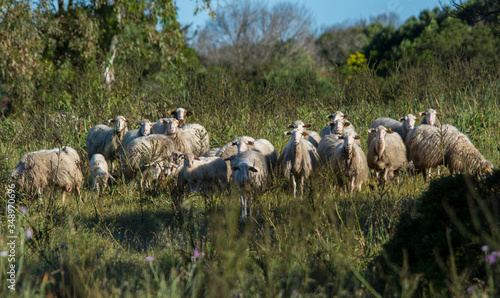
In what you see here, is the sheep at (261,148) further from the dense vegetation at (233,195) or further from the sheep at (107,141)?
the sheep at (107,141)

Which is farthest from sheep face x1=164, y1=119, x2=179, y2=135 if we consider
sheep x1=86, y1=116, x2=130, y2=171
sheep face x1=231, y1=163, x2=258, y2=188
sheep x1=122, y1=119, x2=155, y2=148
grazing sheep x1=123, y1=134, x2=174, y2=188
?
sheep face x1=231, y1=163, x2=258, y2=188

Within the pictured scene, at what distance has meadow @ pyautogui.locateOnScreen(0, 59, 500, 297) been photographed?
3.06 metres

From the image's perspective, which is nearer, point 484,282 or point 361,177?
point 484,282

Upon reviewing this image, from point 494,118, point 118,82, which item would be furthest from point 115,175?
point 494,118

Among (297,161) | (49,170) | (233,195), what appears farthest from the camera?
(297,161)

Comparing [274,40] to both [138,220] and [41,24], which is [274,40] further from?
[138,220]

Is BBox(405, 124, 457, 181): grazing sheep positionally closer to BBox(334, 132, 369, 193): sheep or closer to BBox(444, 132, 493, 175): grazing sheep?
BBox(444, 132, 493, 175): grazing sheep

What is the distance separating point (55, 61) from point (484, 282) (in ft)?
48.0

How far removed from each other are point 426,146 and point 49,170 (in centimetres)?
590

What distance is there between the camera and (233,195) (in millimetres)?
3904

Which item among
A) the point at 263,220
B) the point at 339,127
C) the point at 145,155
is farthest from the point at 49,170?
the point at 339,127

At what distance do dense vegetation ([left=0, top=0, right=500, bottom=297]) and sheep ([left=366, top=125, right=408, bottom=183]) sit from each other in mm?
501

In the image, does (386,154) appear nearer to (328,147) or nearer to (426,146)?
(426,146)

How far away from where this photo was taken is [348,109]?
33.5 feet
